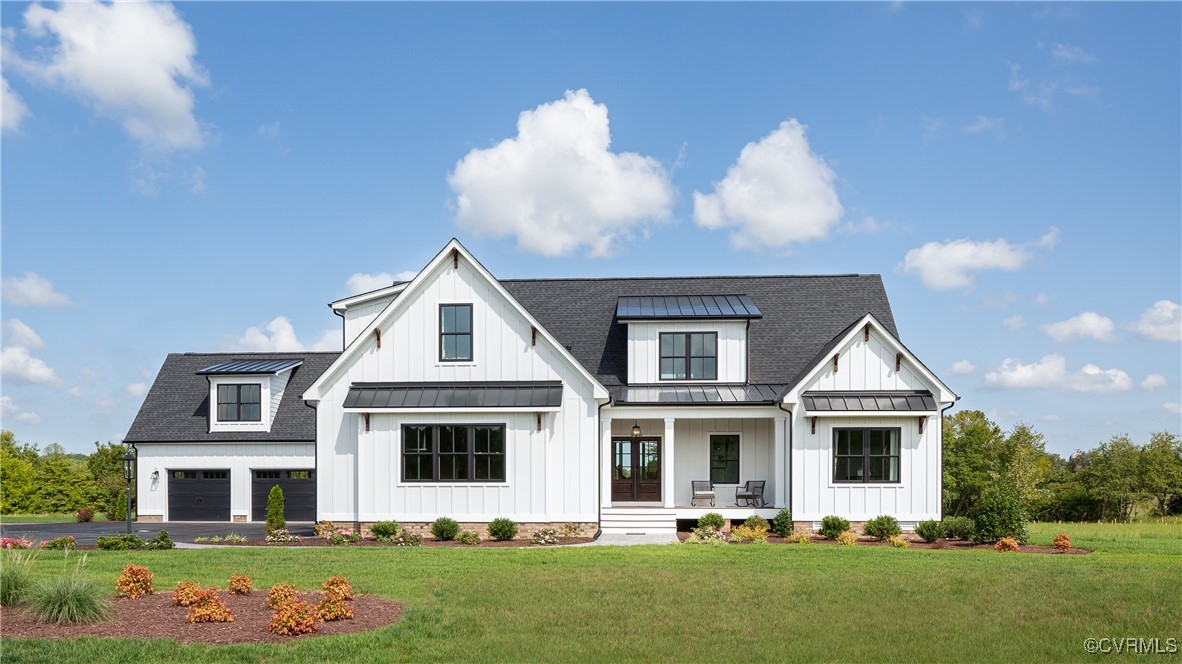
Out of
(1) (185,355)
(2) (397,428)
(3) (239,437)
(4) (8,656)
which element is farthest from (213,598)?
(1) (185,355)

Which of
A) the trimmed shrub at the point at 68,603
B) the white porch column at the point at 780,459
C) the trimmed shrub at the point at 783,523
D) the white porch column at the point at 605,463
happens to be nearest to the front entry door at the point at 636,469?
the white porch column at the point at 605,463

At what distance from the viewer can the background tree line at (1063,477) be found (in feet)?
118

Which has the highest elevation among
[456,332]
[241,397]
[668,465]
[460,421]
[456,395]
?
[456,332]

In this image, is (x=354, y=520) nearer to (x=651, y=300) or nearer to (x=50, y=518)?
(x=651, y=300)

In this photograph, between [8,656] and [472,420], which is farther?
[472,420]

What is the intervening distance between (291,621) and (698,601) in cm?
553

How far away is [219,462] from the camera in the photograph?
31.5 meters

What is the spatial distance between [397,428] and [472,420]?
197cm

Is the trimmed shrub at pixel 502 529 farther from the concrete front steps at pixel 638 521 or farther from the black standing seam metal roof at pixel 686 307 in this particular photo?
the black standing seam metal roof at pixel 686 307

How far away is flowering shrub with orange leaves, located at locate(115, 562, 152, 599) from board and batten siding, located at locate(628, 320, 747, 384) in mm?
14759

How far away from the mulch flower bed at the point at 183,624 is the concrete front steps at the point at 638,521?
11.8 m

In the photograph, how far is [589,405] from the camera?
22.6 m

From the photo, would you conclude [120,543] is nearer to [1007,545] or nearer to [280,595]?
[280,595]

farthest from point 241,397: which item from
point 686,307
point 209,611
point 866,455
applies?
point 209,611
